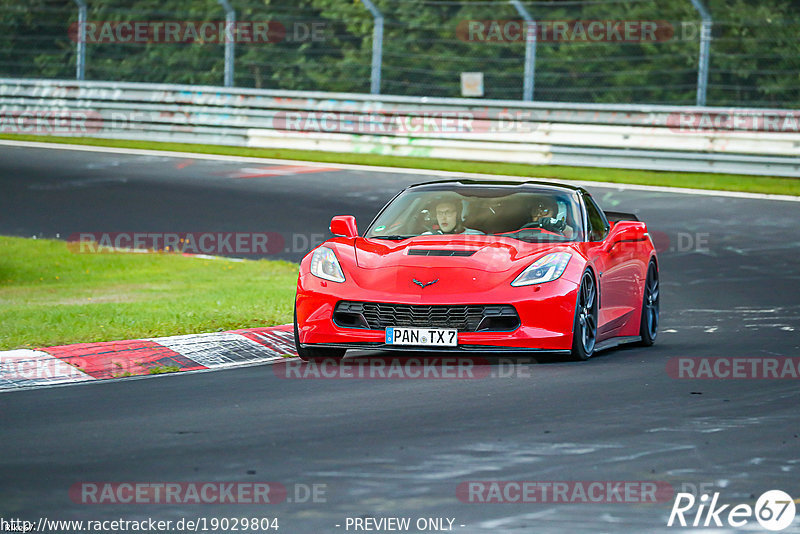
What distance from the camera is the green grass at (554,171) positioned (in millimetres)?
22375

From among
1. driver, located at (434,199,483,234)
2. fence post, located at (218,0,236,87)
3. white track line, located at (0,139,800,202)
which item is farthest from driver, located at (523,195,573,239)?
fence post, located at (218,0,236,87)

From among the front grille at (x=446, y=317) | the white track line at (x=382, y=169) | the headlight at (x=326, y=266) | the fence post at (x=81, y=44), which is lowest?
the white track line at (x=382, y=169)

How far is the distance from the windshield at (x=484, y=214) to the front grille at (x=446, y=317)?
105cm

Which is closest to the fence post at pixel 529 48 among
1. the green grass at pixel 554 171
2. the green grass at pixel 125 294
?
the green grass at pixel 554 171

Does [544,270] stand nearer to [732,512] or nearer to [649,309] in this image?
[649,309]

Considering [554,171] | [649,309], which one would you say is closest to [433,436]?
[649,309]

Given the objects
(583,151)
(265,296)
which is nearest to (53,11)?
(583,151)

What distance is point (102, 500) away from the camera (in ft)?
18.7

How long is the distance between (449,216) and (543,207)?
69cm

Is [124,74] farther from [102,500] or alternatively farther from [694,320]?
[102,500]

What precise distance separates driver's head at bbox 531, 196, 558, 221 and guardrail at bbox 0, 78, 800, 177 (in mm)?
12183

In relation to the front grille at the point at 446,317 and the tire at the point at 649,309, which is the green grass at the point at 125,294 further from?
the tire at the point at 649,309

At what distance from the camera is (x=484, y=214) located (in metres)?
10.5

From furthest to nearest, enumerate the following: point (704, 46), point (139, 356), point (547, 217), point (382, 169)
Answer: point (382, 169) → point (704, 46) → point (547, 217) → point (139, 356)
